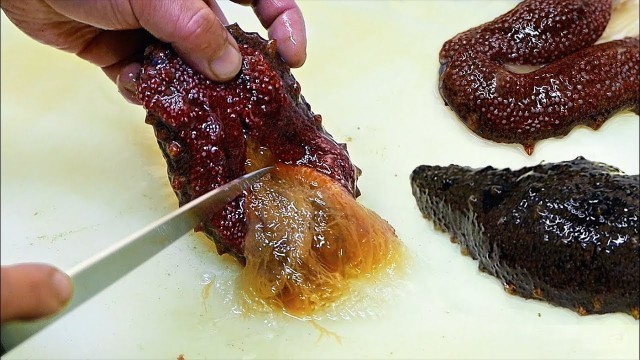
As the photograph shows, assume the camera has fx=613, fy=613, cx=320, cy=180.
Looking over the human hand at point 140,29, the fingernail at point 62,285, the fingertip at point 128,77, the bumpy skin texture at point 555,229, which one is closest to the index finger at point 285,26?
the human hand at point 140,29

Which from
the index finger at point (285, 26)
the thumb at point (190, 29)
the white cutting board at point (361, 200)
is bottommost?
the white cutting board at point (361, 200)

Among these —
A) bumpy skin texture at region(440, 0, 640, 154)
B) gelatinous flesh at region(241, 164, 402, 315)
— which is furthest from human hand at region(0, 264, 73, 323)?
bumpy skin texture at region(440, 0, 640, 154)

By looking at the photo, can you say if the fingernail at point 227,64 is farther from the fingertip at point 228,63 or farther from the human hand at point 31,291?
the human hand at point 31,291

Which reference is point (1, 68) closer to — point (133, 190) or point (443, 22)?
point (133, 190)

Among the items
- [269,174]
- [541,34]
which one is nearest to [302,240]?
[269,174]

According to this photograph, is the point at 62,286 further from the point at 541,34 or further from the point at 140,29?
the point at 541,34
